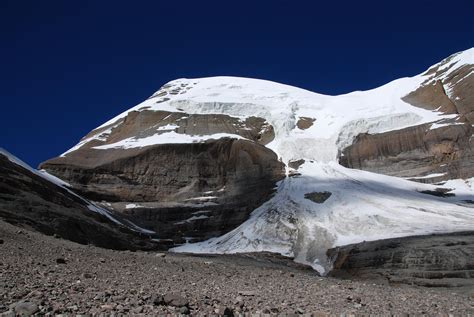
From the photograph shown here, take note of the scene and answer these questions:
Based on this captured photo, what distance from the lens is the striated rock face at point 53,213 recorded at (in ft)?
126

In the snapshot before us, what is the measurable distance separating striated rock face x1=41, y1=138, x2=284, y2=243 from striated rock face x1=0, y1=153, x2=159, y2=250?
1060 centimetres

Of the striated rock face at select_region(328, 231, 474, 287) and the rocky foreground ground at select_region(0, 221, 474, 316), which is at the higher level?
the rocky foreground ground at select_region(0, 221, 474, 316)

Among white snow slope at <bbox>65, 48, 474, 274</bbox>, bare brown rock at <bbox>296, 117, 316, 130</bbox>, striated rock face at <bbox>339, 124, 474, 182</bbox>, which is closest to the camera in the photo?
white snow slope at <bbox>65, 48, 474, 274</bbox>

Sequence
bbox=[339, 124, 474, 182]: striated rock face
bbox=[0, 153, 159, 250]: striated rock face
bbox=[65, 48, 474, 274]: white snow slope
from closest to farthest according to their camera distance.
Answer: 1. bbox=[0, 153, 159, 250]: striated rock face
2. bbox=[65, 48, 474, 274]: white snow slope
3. bbox=[339, 124, 474, 182]: striated rock face

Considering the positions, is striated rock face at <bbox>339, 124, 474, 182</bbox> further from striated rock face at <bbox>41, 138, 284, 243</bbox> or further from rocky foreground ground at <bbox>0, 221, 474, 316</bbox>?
rocky foreground ground at <bbox>0, 221, 474, 316</bbox>

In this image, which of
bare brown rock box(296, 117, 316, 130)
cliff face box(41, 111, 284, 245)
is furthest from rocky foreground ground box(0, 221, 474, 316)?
bare brown rock box(296, 117, 316, 130)

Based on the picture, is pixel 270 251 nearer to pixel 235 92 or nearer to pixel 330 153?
pixel 330 153

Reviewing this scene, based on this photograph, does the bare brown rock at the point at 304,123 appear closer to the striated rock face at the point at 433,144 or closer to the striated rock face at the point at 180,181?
the striated rock face at the point at 433,144

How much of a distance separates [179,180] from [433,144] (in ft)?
129

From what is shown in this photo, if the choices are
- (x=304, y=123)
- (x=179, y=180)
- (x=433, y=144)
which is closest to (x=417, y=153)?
(x=433, y=144)

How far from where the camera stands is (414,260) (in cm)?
4388

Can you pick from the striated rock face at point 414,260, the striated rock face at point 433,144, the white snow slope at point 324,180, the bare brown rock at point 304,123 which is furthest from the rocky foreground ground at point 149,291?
the bare brown rock at point 304,123

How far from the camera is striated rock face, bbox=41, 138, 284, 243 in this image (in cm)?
6719

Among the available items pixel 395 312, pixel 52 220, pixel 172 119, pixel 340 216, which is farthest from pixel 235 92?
pixel 395 312
